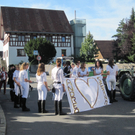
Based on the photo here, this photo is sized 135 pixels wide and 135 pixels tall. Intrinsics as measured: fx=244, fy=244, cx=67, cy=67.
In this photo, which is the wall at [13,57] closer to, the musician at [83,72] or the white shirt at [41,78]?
the musician at [83,72]

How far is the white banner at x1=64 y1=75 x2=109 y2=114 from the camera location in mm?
8109

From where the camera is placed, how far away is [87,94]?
8.55m

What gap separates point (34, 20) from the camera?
54.6 m

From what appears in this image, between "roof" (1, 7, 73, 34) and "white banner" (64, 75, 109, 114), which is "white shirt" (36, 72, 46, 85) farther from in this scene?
"roof" (1, 7, 73, 34)

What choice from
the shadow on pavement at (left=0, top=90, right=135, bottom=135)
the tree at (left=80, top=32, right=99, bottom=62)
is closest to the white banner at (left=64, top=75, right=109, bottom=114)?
the shadow on pavement at (left=0, top=90, right=135, bottom=135)

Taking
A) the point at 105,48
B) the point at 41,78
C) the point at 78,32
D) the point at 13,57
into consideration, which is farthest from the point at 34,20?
the point at 41,78

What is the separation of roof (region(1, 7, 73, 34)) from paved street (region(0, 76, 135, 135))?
45251mm

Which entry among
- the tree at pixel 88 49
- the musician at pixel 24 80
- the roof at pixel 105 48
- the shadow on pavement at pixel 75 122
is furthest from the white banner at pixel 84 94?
the roof at pixel 105 48

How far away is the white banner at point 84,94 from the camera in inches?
319

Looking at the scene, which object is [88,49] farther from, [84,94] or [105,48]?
[84,94]

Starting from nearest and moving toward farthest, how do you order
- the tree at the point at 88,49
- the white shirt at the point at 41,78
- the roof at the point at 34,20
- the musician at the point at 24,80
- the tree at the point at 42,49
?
1. the white shirt at the point at 41,78
2. the musician at the point at 24,80
3. the tree at the point at 42,49
4. the roof at the point at 34,20
5. the tree at the point at 88,49

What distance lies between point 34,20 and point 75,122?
1966 inches

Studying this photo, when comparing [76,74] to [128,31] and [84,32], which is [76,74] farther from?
[84,32]

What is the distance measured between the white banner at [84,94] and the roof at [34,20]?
145 ft
